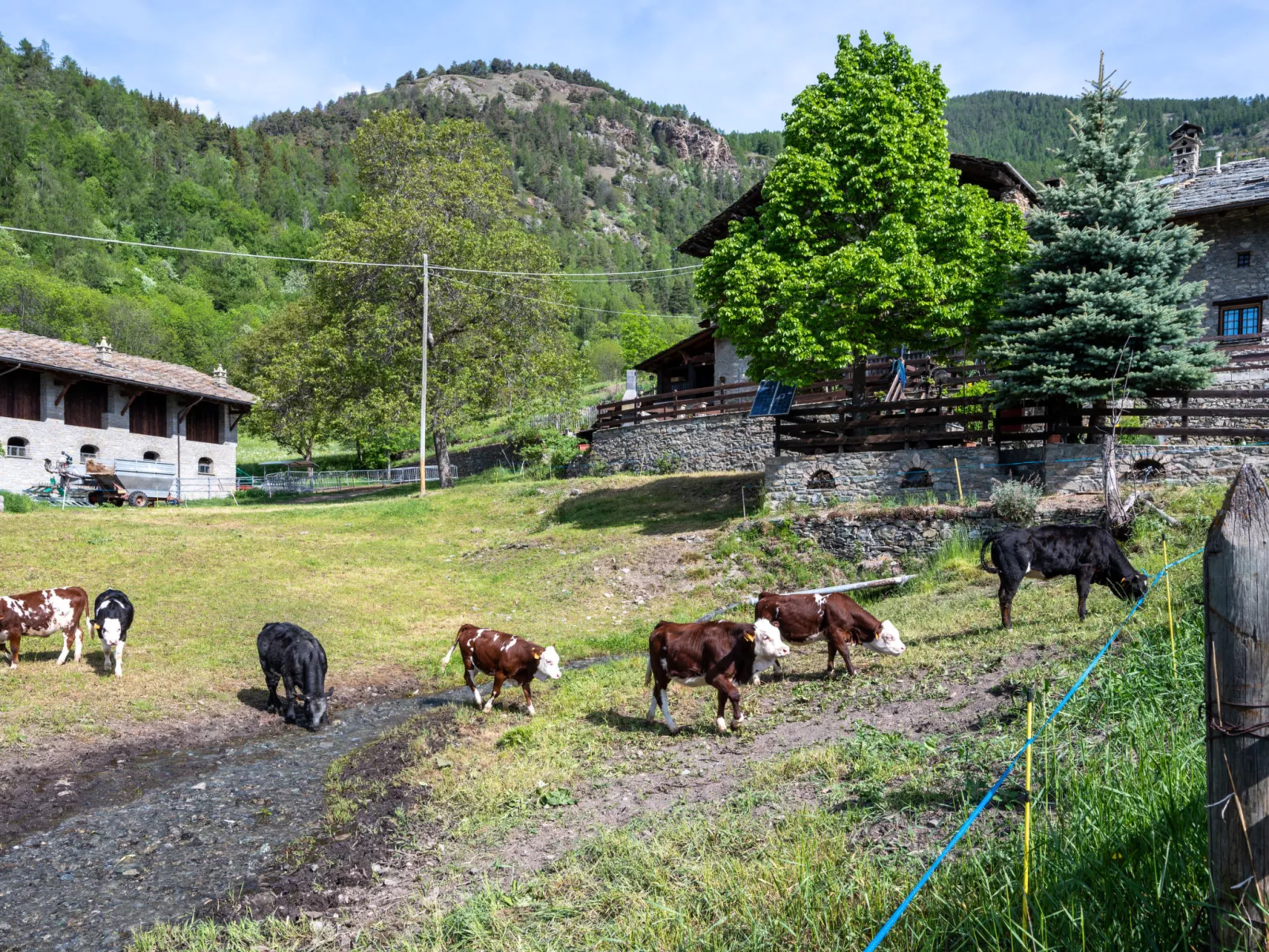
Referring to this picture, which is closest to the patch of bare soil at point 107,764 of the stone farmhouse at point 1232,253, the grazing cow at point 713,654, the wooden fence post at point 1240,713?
the grazing cow at point 713,654

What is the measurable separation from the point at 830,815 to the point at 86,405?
43889mm

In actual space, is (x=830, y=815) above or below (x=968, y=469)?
below

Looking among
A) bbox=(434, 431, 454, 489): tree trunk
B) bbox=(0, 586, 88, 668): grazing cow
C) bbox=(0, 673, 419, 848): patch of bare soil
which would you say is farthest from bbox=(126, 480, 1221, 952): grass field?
bbox=(434, 431, 454, 489): tree trunk

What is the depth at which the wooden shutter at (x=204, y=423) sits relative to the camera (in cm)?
4547

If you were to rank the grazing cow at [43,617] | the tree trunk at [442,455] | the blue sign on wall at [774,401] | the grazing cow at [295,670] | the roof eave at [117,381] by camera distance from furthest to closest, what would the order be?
the tree trunk at [442,455] → the roof eave at [117,381] → the blue sign on wall at [774,401] → the grazing cow at [43,617] → the grazing cow at [295,670]

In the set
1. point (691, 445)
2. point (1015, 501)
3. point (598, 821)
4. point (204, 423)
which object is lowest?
point (598, 821)

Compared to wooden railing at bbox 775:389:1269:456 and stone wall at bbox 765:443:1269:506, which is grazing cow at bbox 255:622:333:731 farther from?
wooden railing at bbox 775:389:1269:456

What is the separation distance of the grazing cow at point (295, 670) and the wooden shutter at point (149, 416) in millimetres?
35053

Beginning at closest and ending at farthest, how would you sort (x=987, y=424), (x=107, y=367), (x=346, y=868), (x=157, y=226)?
(x=346, y=868), (x=987, y=424), (x=107, y=367), (x=157, y=226)

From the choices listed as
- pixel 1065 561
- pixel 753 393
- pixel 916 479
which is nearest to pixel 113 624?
pixel 1065 561

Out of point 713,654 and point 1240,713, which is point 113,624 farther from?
point 1240,713

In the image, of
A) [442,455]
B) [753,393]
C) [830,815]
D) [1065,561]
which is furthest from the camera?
[442,455]

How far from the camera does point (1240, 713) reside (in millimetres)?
2867

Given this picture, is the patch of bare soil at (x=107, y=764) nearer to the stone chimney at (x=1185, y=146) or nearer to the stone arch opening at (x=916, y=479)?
the stone arch opening at (x=916, y=479)
